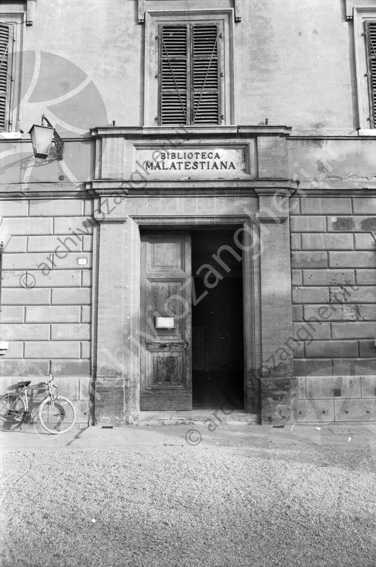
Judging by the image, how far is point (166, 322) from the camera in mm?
8133

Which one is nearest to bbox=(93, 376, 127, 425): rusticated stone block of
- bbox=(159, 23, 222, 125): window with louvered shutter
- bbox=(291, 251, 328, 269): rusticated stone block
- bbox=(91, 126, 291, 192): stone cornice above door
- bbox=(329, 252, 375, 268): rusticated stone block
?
bbox=(91, 126, 291, 192): stone cornice above door

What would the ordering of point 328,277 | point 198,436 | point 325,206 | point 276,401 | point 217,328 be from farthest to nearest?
point 217,328 < point 325,206 < point 328,277 < point 276,401 < point 198,436

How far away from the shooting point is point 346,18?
8570mm

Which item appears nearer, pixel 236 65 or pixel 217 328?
pixel 236 65

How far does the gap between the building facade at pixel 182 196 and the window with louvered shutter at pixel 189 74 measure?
3 cm

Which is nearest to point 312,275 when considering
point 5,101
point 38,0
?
point 5,101

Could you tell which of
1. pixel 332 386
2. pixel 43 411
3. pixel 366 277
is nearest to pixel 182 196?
pixel 366 277

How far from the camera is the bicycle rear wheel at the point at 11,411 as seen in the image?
7414 millimetres

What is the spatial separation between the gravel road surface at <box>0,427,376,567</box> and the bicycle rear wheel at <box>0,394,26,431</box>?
1366 millimetres

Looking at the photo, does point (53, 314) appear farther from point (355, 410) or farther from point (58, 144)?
point (355, 410)

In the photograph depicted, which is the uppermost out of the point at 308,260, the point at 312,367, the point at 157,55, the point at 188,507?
the point at 157,55

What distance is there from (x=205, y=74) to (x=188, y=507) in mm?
7726

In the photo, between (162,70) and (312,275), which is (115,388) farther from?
(162,70)

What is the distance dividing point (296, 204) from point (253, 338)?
102 inches
